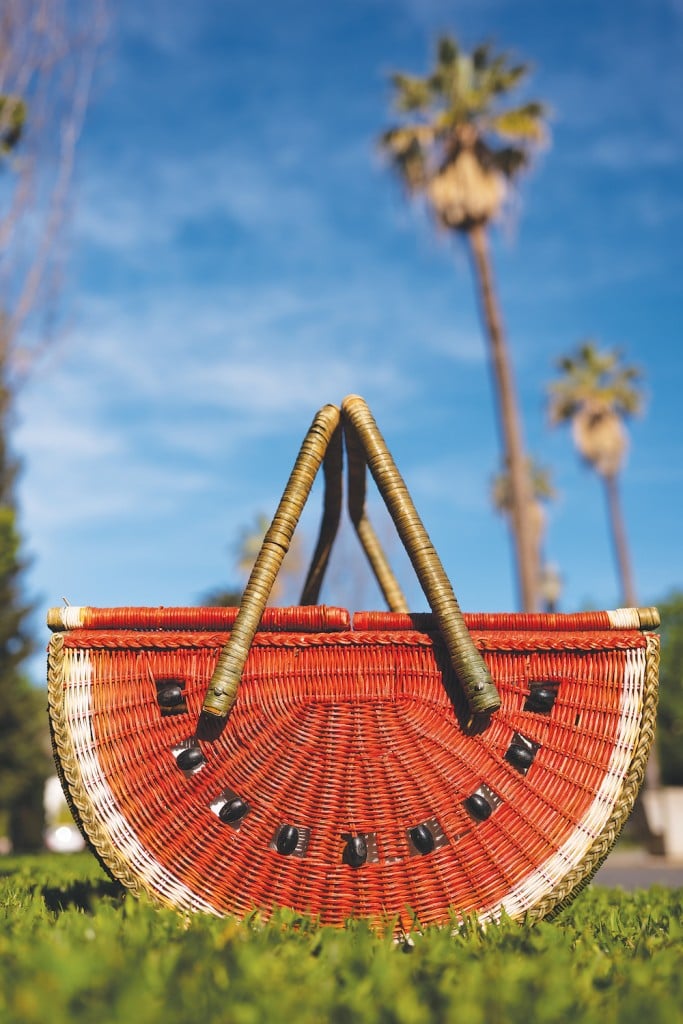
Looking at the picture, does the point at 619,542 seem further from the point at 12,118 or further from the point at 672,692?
the point at 12,118

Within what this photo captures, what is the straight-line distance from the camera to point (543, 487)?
1693 inches

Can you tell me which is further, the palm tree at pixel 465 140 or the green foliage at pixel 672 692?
the green foliage at pixel 672 692

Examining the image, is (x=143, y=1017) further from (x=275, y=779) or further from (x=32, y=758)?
(x=32, y=758)

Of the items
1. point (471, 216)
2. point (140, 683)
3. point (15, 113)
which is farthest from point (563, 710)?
point (471, 216)

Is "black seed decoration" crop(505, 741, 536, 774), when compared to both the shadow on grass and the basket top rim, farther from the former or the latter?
the shadow on grass

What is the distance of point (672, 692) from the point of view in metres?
26.7

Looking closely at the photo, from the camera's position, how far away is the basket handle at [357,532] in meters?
3.40

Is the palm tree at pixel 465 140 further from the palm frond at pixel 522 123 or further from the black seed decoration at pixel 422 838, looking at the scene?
the black seed decoration at pixel 422 838

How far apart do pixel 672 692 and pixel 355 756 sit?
26.6 meters

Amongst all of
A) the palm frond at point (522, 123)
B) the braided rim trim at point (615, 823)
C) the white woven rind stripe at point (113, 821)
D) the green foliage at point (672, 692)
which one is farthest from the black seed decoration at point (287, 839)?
the green foliage at point (672, 692)

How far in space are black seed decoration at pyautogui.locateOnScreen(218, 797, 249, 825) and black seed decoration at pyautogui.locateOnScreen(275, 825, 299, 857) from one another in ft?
0.35

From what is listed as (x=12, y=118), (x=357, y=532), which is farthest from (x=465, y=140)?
(x=357, y=532)

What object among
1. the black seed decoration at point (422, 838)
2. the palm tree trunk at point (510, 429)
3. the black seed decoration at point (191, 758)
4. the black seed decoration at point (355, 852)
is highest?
the palm tree trunk at point (510, 429)

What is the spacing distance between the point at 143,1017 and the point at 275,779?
0.96 metres
